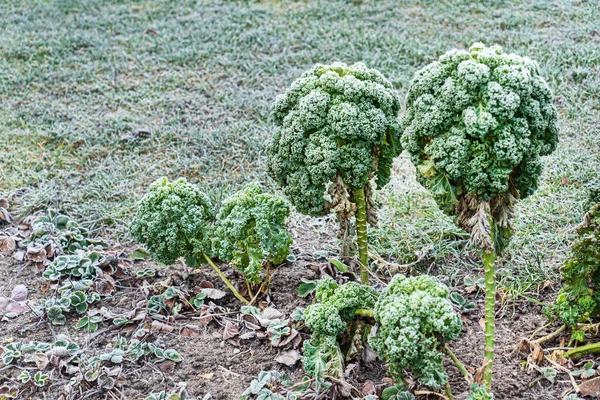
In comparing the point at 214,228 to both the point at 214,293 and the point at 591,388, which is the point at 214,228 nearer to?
the point at 214,293

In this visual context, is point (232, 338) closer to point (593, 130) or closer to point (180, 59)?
point (593, 130)

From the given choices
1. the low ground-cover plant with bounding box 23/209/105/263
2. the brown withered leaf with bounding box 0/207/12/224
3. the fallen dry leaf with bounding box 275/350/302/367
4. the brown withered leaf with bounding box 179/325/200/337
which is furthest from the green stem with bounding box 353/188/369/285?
the brown withered leaf with bounding box 0/207/12/224

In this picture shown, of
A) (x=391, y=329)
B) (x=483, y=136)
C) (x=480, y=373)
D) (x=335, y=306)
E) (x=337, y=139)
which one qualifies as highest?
(x=483, y=136)

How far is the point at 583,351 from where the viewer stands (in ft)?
7.89

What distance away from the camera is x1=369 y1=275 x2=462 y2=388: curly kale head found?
77.9 inches

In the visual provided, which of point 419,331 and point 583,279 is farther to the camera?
point 583,279

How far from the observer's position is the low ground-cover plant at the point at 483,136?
6.70ft

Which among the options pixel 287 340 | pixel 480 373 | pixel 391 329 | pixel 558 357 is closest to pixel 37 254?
pixel 287 340

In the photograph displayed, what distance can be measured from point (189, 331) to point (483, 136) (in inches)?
61.3

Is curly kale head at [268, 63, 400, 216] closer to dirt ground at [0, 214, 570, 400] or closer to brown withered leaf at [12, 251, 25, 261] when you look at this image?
dirt ground at [0, 214, 570, 400]

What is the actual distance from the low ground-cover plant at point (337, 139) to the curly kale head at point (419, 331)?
0.56 m

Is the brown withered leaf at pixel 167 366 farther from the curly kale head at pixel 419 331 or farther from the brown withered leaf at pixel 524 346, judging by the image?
the brown withered leaf at pixel 524 346

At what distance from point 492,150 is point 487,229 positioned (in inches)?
10.9

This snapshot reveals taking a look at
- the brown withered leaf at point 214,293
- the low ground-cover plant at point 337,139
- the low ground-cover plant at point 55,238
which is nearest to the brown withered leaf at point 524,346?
the low ground-cover plant at point 337,139
